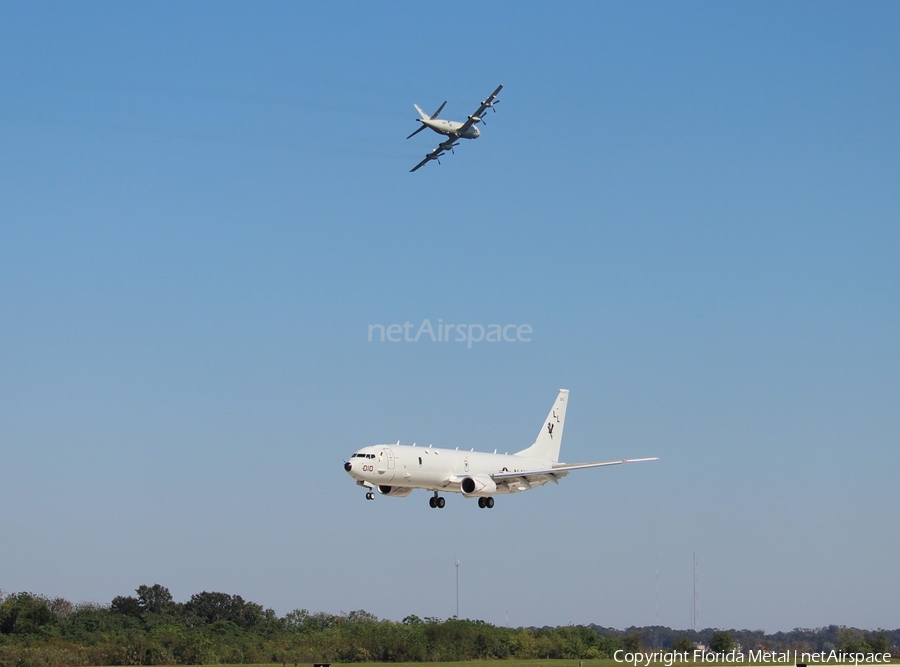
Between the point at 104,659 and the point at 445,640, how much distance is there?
19267mm

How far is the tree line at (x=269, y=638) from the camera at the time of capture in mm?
74938

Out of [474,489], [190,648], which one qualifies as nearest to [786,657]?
Answer: [474,489]

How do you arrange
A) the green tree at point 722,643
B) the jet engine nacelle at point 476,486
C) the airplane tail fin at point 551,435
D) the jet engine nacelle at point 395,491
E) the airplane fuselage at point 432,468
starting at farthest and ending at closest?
the airplane tail fin at point 551,435 → the jet engine nacelle at point 476,486 → the jet engine nacelle at point 395,491 → the green tree at point 722,643 → the airplane fuselage at point 432,468

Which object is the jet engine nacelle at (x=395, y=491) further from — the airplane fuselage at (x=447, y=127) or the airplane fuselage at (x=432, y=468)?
the airplane fuselage at (x=447, y=127)

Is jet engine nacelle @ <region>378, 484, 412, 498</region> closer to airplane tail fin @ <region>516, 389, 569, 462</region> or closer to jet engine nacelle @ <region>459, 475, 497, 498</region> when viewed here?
jet engine nacelle @ <region>459, 475, 497, 498</region>

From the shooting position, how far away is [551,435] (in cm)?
9106

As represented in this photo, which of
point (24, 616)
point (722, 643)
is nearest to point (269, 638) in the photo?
point (24, 616)

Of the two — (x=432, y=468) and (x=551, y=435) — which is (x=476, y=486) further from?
(x=551, y=435)

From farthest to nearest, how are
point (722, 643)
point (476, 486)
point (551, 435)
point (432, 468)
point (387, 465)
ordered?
point (551, 435) < point (476, 486) < point (432, 468) < point (387, 465) < point (722, 643)

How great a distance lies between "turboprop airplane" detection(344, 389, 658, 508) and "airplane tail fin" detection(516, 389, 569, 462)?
198 mm

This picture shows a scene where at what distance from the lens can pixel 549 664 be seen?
70312 millimetres

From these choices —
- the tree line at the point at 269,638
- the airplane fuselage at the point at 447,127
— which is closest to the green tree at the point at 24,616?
the tree line at the point at 269,638

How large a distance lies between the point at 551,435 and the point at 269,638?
22.0 meters

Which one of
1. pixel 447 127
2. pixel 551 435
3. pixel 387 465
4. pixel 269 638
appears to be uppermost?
pixel 447 127
